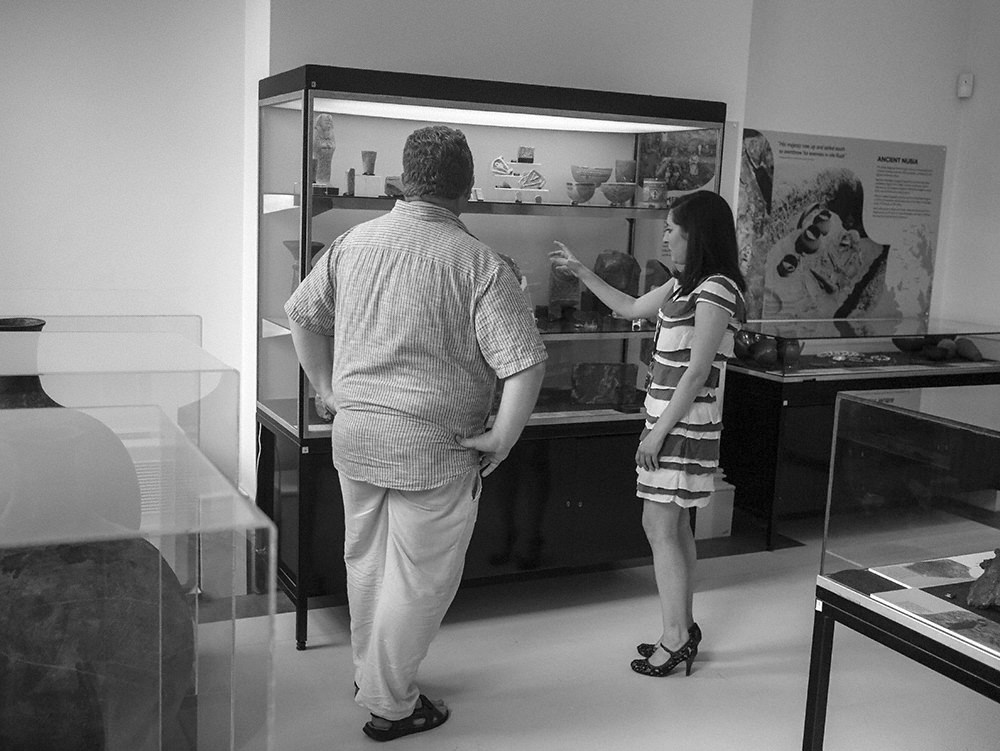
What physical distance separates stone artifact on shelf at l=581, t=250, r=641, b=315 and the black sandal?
1857mm

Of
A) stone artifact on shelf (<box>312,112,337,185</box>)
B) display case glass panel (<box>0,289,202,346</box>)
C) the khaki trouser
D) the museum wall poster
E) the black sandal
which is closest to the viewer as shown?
display case glass panel (<box>0,289,202,346</box>)

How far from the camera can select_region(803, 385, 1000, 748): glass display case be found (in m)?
2.47

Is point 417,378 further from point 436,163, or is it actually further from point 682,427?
point 682,427

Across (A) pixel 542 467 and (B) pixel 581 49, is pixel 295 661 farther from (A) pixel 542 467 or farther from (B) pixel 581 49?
(B) pixel 581 49

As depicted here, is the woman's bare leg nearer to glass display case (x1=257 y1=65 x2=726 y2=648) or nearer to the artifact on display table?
glass display case (x1=257 y1=65 x2=726 y2=648)

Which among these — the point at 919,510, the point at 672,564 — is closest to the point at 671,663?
the point at 672,564

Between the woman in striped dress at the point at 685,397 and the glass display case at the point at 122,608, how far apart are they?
218 centimetres

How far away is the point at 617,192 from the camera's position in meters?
4.29

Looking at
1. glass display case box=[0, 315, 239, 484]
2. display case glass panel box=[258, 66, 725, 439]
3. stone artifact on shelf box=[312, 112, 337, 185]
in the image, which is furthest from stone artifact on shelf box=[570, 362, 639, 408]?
glass display case box=[0, 315, 239, 484]

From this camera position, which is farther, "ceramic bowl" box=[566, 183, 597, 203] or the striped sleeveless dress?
"ceramic bowl" box=[566, 183, 597, 203]

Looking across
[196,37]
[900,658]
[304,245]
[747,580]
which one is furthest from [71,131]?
[900,658]

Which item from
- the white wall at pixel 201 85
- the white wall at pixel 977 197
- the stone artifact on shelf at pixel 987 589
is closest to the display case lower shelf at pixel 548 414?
the white wall at pixel 201 85

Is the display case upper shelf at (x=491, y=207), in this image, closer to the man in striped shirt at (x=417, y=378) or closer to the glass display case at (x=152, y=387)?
the man in striped shirt at (x=417, y=378)

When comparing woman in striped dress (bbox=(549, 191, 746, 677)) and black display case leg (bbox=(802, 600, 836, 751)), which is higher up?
woman in striped dress (bbox=(549, 191, 746, 677))
